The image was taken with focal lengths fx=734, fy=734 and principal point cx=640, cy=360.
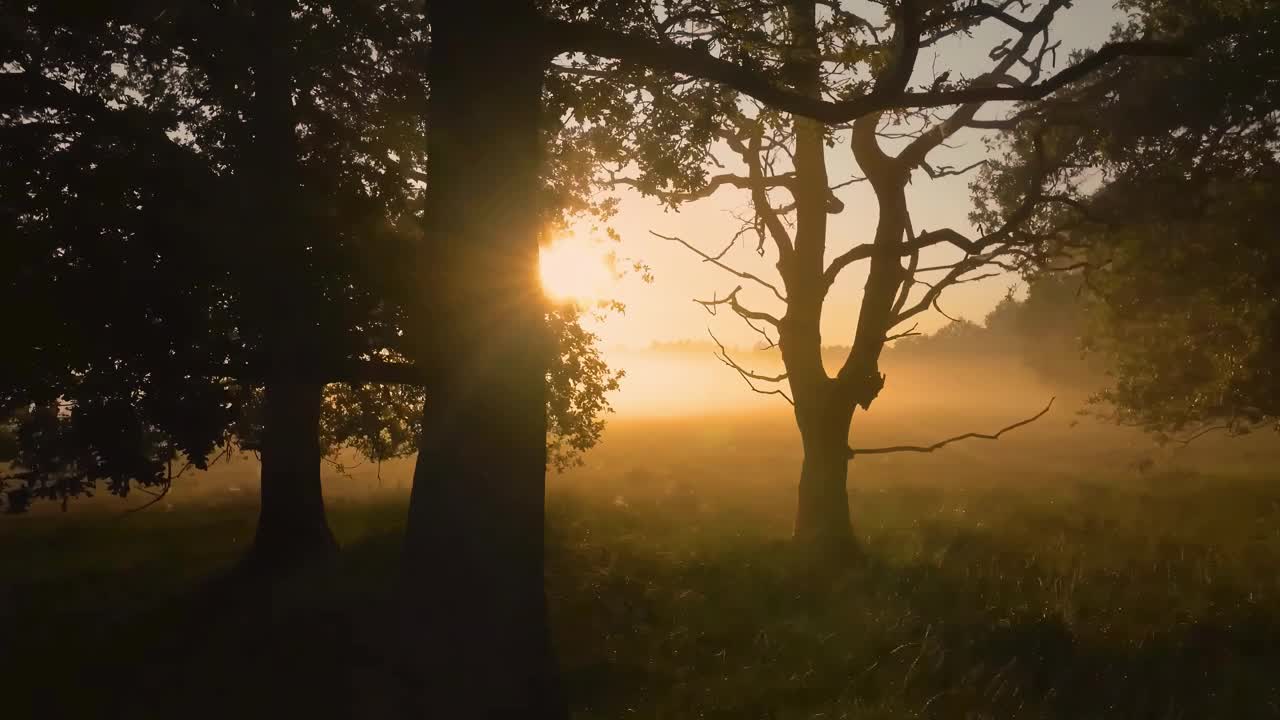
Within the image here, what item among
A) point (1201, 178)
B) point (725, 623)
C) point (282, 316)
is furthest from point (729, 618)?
point (1201, 178)

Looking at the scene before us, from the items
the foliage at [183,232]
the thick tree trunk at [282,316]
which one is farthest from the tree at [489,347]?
the thick tree trunk at [282,316]

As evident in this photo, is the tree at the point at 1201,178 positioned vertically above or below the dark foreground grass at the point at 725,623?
above

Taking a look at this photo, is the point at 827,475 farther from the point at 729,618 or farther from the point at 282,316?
the point at 282,316

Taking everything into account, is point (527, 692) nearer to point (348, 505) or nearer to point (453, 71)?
point (453, 71)

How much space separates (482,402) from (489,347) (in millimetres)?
377

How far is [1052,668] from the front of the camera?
7316mm

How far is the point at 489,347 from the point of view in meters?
5.00

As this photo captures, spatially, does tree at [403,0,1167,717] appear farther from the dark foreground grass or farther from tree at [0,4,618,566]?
tree at [0,4,618,566]

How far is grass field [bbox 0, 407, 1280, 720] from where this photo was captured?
6.60 metres

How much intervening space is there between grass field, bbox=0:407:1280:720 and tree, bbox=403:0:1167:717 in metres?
0.87

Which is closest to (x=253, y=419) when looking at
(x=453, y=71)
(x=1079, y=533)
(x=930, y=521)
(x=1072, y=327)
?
(x=453, y=71)

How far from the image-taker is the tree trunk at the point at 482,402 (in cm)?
486

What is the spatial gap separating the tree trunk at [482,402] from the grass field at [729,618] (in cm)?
82

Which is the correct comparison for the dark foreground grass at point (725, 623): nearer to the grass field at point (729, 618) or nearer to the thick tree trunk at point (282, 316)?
the grass field at point (729, 618)
